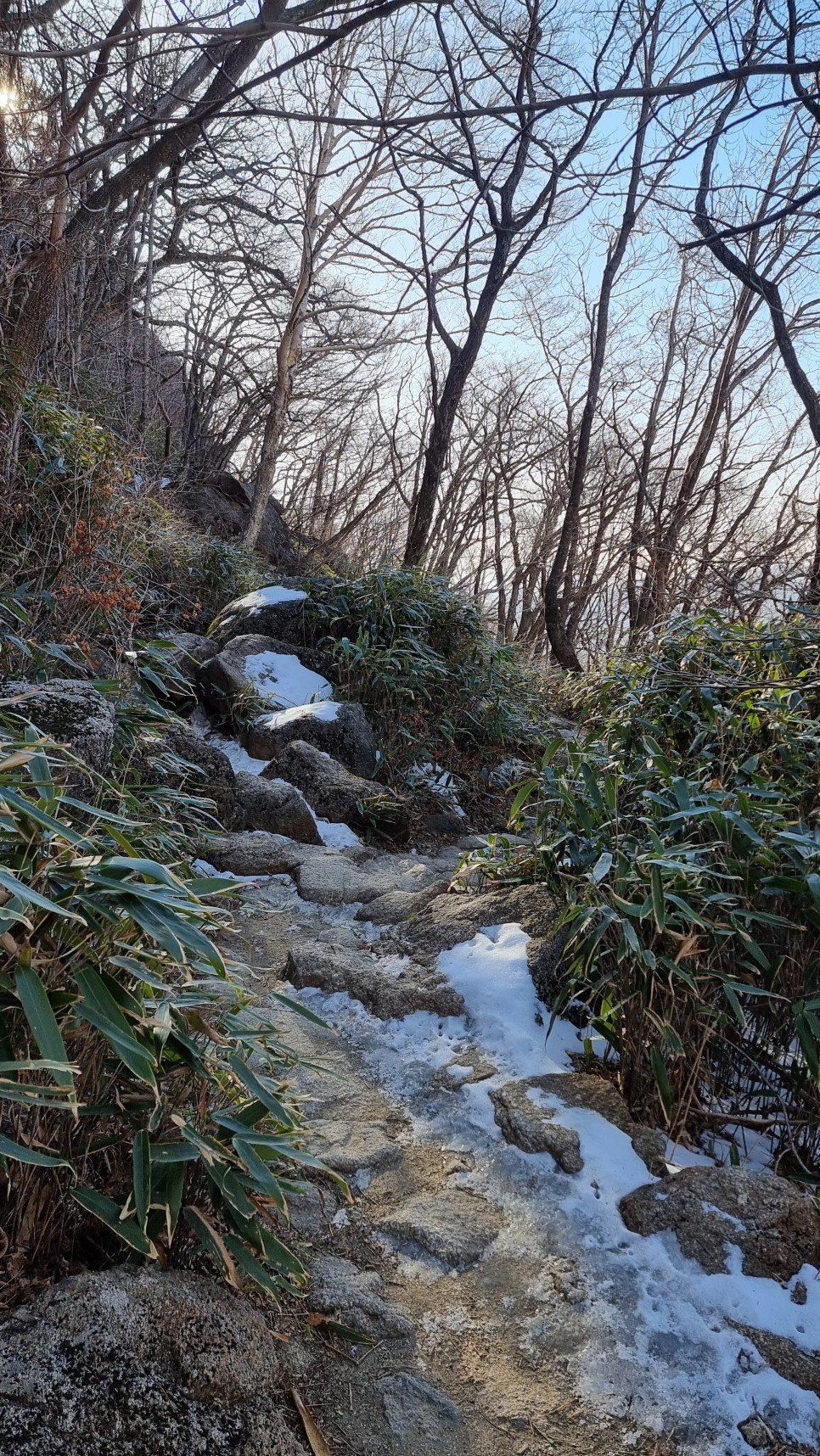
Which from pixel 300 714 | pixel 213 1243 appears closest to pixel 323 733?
pixel 300 714

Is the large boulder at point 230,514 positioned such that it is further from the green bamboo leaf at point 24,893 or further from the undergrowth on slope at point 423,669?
the green bamboo leaf at point 24,893

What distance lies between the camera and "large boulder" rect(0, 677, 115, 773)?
107 inches

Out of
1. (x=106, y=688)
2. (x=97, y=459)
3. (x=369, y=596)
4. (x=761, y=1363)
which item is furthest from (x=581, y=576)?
(x=761, y=1363)

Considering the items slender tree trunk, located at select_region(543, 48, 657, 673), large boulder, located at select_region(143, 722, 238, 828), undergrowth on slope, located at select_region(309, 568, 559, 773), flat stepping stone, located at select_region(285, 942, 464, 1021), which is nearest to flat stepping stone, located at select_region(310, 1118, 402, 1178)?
flat stepping stone, located at select_region(285, 942, 464, 1021)

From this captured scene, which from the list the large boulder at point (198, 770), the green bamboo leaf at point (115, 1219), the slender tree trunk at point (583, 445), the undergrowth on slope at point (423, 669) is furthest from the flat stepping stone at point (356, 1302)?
the slender tree trunk at point (583, 445)

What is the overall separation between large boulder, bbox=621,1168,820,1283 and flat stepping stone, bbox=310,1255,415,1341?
62 centimetres

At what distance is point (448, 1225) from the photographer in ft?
6.59

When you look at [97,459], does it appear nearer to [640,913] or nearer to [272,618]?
[272,618]

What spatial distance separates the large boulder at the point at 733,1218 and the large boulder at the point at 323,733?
360cm

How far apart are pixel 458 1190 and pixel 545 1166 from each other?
9.2 inches

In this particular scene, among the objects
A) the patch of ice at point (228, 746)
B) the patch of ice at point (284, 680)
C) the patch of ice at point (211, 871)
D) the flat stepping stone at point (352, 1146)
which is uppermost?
the patch of ice at point (284, 680)

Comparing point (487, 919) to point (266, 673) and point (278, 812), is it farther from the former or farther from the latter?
point (266, 673)

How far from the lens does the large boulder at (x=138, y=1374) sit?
1096 mm

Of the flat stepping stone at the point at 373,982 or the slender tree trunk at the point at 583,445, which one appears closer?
the flat stepping stone at the point at 373,982
